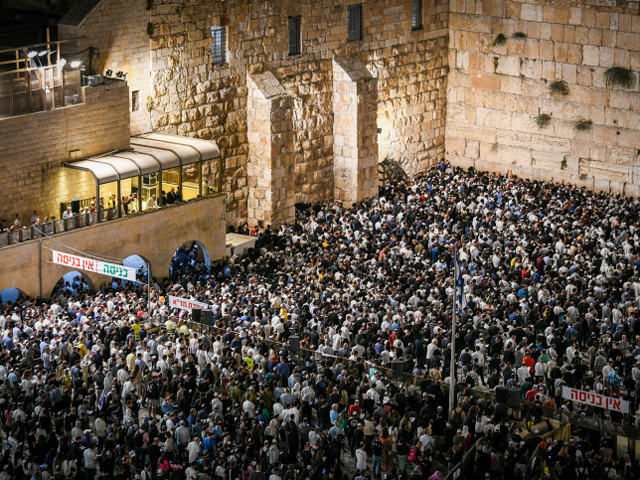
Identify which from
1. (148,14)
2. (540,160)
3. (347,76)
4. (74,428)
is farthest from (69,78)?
(540,160)

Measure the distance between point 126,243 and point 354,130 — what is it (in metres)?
12.0

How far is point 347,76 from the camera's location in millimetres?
41719

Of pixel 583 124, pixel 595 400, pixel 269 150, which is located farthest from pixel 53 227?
pixel 583 124

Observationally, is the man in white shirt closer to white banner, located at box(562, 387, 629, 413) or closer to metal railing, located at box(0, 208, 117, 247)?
white banner, located at box(562, 387, 629, 413)

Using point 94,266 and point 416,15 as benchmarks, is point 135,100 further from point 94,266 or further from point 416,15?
point 416,15

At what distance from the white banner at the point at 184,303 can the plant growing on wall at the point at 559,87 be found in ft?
71.0

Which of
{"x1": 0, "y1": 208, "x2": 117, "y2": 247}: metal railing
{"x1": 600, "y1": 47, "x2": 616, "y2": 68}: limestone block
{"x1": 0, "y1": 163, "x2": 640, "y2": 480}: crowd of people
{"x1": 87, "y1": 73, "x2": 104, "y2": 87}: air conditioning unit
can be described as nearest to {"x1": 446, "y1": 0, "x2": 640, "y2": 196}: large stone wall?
A: {"x1": 600, "y1": 47, "x2": 616, "y2": 68}: limestone block

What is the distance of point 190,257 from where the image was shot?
35.8 meters

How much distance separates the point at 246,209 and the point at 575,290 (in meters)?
14.5

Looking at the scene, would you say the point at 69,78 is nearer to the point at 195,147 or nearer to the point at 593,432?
the point at 195,147

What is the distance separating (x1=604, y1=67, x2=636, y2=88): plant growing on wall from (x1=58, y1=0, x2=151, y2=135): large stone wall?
1793cm

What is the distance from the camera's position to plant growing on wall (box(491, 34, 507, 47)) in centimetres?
4472

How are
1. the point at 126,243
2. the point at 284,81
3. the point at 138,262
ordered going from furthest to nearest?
A: the point at 284,81 < the point at 138,262 < the point at 126,243

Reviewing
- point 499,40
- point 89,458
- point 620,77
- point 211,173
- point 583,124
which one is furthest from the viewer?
point 499,40
